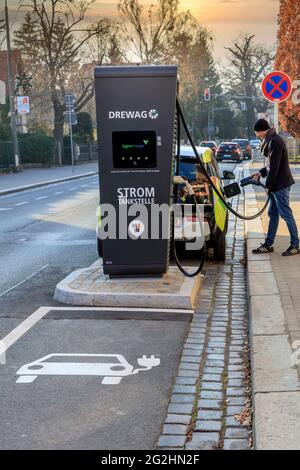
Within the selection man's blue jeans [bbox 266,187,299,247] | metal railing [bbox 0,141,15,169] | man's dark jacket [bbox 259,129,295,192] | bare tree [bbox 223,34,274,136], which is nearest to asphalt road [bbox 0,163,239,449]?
man's blue jeans [bbox 266,187,299,247]

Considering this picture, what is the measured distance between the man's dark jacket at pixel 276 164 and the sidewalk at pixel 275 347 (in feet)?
3.32

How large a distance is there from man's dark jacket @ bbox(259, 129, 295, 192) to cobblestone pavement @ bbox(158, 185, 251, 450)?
5.28 feet

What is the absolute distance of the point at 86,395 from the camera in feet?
15.1

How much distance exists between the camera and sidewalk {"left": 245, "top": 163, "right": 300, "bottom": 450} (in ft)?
12.5

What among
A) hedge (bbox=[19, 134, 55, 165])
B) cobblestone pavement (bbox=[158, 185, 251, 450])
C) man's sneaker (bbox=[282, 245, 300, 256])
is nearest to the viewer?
cobblestone pavement (bbox=[158, 185, 251, 450])

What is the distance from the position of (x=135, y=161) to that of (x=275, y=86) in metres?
6.18

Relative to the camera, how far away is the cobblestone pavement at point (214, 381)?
394 centimetres

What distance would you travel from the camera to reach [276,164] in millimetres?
8781

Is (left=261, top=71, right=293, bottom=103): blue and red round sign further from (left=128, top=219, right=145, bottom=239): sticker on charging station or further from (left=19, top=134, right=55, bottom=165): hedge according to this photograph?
(left=19, top=134, right=55, bottom=165): hedge

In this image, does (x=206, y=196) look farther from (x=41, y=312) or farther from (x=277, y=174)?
(x=41, y=312)

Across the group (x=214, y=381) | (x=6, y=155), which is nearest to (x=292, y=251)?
(x=214, y=381)

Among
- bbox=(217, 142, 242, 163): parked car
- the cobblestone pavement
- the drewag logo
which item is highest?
the drewag logo

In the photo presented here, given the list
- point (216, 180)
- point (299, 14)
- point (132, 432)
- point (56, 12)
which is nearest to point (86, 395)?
point (132, 432)
